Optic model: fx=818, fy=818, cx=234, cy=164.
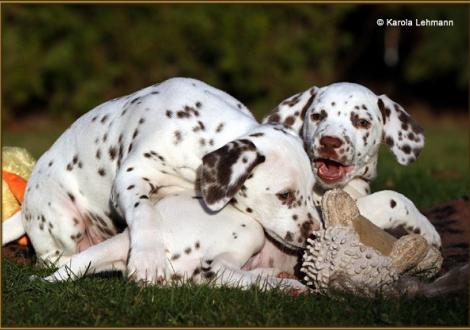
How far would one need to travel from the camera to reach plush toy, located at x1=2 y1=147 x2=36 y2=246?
21.8 ft

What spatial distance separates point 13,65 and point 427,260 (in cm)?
1225

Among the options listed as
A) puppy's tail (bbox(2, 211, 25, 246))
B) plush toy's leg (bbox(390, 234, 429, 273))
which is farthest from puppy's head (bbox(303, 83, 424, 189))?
puppy's tail (bbox(2, 211, 25, 246))

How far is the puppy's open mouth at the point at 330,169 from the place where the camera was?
564 centimetres

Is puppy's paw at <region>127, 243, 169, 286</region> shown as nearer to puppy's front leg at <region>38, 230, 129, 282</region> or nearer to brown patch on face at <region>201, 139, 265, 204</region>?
puppy's front leg at <region>38, 230, 129, 282</region>

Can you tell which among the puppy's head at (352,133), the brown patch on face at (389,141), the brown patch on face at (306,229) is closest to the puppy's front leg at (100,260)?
the brown patch on face at (306,229)

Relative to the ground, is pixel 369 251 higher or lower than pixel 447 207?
higher

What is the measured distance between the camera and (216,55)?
17.0 m

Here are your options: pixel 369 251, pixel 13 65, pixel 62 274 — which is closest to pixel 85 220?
pixel 62 274

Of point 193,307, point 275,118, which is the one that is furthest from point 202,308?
point 275,118

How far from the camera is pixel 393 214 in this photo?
18.5ft

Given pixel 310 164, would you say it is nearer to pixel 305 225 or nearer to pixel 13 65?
pixel 305 225

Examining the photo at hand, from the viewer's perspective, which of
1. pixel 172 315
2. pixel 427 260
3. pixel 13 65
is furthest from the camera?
pixel 13 65

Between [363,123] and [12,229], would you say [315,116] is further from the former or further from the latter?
[12,229]

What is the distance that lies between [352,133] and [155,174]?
1.44 meters
